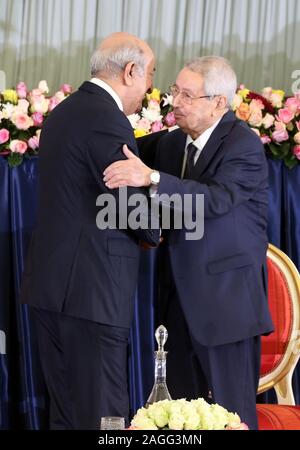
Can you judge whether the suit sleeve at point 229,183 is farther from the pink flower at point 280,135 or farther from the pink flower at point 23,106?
the pink flower at point 23,106

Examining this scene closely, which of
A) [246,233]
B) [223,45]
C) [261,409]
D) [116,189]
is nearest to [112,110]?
[116,189]

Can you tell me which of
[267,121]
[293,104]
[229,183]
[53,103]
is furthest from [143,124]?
[229,183]

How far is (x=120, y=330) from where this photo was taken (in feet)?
10.1

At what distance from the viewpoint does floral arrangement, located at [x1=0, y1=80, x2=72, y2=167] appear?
4152mm

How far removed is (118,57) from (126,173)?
0.50m

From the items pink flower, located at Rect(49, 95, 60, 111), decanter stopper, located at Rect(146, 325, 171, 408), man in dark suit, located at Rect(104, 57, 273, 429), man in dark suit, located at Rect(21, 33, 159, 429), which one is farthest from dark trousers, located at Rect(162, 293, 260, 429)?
pink flower, located at Rect(49, 95, 60, 111)

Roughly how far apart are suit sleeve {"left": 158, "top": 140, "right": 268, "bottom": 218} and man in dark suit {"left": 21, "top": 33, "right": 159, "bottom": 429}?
0.46 feet

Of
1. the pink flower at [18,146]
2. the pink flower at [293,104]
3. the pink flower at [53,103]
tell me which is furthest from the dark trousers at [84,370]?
the pink flower at [293,104]

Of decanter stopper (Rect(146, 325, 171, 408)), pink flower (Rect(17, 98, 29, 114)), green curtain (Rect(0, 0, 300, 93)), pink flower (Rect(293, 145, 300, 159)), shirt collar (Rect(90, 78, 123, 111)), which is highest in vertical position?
green curtain (Rect(0, 0, 300, 93))

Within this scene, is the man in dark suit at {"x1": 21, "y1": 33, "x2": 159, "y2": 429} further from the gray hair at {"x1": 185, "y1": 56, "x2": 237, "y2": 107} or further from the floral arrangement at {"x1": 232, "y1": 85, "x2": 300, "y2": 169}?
the floral arrangement at {"x1": 232, "y1": 85, "x2": 300, "y2": 169}
